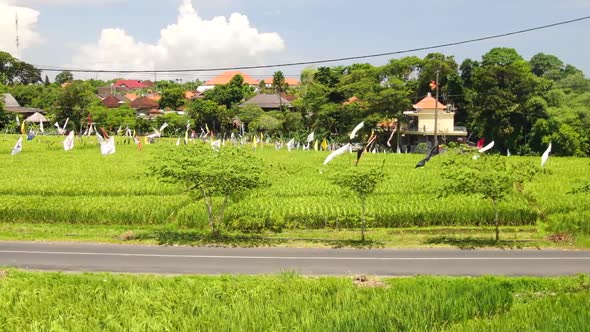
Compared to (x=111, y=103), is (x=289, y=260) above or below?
below

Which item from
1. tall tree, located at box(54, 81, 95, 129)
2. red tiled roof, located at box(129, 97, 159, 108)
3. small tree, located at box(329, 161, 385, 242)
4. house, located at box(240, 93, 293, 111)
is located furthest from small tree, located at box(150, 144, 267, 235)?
red tiled roof, located at box(129, 97, 159, 108)

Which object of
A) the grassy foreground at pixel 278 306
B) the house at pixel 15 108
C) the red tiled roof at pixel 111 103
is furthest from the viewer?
the red tiled roof at pixel 111 103

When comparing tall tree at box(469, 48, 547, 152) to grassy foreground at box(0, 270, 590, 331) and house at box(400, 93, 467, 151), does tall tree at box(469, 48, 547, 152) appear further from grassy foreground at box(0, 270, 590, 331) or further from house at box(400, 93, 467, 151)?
grassy foreground at box(0, 270, 590, 331)

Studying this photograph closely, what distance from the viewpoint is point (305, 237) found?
76.9ft

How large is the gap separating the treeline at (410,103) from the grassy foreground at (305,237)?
38.3m

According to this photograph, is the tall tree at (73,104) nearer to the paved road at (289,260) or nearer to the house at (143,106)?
the house at (143,106)

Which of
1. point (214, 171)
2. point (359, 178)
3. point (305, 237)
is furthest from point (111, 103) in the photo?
point (359, 178)

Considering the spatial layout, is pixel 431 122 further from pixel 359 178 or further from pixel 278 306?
pixel 278 306

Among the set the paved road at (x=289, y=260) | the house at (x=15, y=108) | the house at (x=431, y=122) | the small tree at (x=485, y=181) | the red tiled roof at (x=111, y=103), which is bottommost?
the paved road at (x=289, y=260)

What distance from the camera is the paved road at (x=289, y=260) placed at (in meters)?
17.5

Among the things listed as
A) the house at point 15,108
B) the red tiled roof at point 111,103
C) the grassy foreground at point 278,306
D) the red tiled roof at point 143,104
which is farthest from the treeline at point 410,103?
the grassy foreground at point 278,306

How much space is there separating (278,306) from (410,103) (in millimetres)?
58564

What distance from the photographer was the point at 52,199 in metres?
28.4

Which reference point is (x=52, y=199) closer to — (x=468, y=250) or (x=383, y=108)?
(x=468, y=250)
